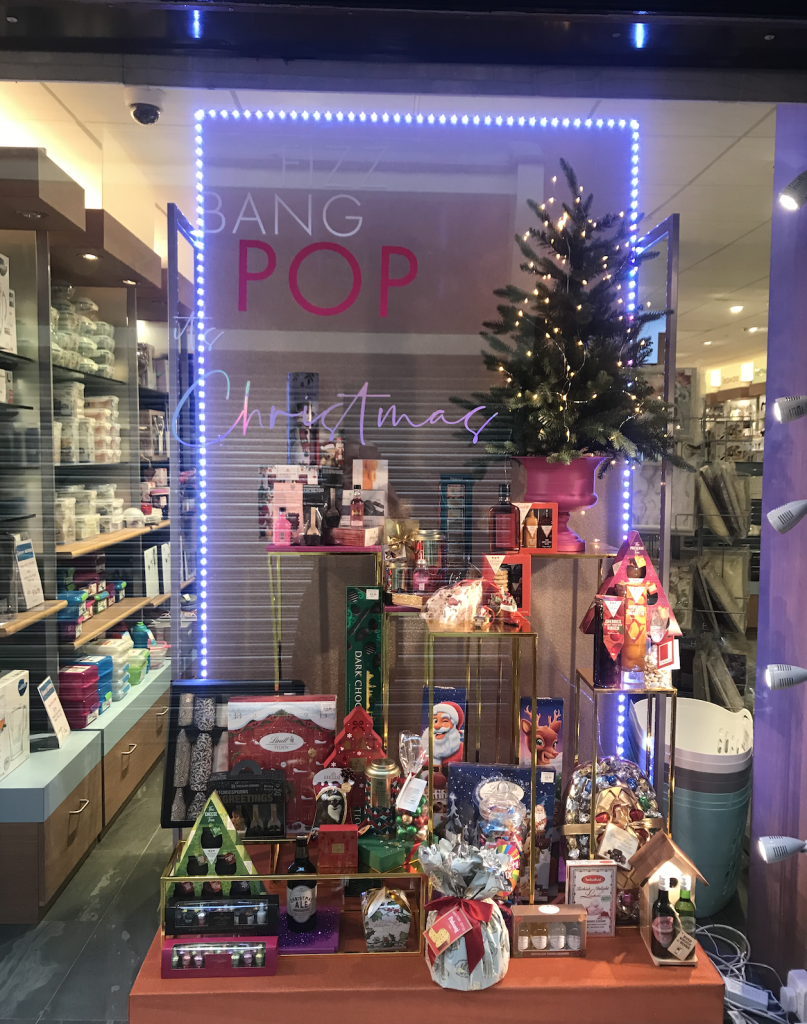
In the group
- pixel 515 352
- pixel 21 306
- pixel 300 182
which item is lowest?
pixel 515 352

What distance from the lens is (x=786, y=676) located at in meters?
1.86

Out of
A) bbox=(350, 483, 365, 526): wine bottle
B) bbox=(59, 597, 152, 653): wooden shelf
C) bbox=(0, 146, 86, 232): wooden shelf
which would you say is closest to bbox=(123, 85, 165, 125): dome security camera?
bbox=(0, 146, 86, 232): wooden shelf

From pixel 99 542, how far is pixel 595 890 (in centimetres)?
193

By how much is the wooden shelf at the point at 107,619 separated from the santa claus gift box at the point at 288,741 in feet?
1.85

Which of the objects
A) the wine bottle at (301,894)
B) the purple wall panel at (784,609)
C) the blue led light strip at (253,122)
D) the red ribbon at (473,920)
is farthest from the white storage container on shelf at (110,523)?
the purple wall panel at (784,609)

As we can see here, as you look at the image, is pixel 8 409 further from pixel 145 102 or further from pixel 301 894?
pixel 301 894

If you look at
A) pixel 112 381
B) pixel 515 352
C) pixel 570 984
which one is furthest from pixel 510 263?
pixel 570 984

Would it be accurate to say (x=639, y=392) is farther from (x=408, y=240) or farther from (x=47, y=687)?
(x=47, y=687)

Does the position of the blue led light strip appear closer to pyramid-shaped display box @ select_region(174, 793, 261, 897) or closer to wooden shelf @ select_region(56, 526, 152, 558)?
wooden shelf @ select_region(56, 526, 152, 558)

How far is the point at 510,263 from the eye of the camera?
220cm

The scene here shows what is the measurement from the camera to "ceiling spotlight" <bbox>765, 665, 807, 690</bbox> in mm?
1854

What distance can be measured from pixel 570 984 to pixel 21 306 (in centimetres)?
266

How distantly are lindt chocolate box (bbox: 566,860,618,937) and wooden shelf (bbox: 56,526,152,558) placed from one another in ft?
5.48

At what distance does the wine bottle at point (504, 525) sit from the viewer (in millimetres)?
2082
